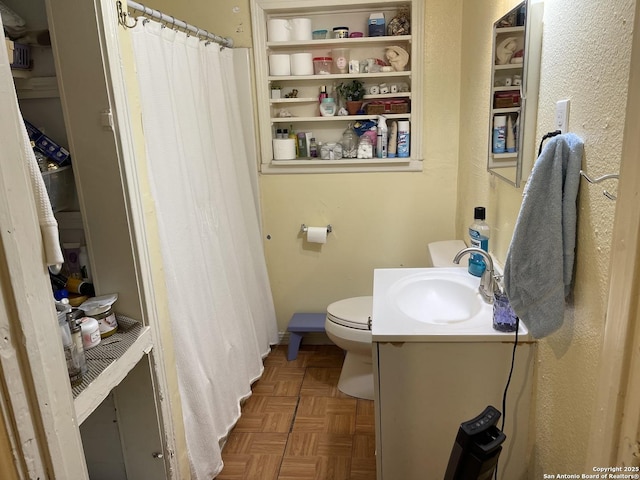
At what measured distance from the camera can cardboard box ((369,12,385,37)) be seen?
2.51 meters

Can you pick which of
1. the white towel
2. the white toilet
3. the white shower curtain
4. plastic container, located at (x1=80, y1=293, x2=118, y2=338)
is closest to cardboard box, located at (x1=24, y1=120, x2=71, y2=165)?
the white shower curtain

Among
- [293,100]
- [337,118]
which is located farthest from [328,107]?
[293,100]

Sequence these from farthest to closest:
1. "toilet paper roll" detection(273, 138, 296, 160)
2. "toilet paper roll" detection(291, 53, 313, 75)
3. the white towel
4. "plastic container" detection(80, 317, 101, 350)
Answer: "toilet paper roll" detection(273, 138, 296, 160) → "toilet paper roll" detection(291, 53, 313, 75) → "plastic container" detection(80, 317, 101, 350) → the white towel

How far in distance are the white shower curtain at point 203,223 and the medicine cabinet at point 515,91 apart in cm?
121

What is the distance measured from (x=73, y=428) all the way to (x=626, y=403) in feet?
2.94

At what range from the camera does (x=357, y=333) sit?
7.63ft

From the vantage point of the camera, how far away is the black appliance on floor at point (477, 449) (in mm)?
1088

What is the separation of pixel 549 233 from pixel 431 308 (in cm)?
76

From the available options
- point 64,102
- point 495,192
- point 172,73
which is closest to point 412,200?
point 495,192

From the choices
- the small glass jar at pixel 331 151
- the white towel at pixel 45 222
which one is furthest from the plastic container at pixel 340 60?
the white towel at pixel 45 222

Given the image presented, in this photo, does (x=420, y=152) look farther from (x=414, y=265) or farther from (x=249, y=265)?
(x=249, y=265)

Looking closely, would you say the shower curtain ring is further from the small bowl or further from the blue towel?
the small bowl

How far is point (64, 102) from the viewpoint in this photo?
1.32 meters

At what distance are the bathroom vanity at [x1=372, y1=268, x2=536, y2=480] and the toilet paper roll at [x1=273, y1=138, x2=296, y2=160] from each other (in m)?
1.35
